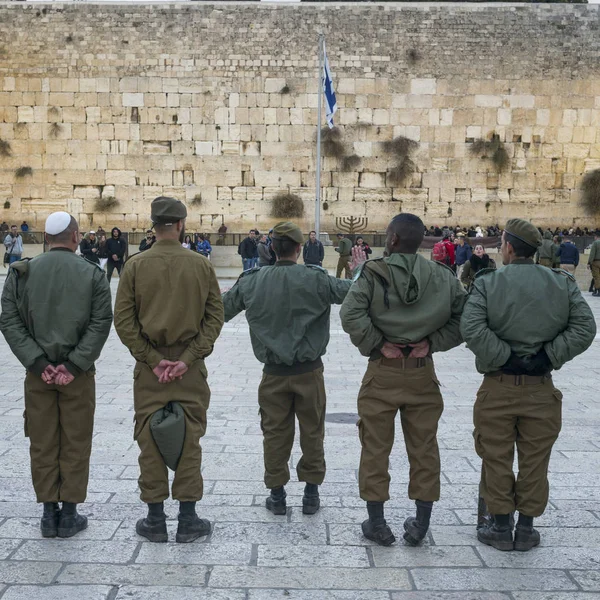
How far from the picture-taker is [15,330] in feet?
12.0

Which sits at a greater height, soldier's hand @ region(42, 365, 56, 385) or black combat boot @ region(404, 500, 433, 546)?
soldier's hand @ region(42, 365, 56, 385)

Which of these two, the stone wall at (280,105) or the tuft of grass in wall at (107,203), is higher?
the stone wall at (280,105)

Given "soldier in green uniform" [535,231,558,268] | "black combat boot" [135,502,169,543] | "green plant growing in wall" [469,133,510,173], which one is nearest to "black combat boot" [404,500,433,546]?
"black combat boot" [135,502,169,543]

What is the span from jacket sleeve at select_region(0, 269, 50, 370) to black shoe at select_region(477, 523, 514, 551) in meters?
2.11

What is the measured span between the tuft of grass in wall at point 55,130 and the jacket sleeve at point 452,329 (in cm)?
2277

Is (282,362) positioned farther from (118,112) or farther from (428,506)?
(118,112)

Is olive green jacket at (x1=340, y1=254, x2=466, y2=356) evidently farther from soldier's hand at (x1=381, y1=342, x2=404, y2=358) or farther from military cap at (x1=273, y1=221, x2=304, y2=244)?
military cap at (x1=273, y1=221, x2=304, y2=244)

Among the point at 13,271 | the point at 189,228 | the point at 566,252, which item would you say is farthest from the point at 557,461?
the point at 189,228

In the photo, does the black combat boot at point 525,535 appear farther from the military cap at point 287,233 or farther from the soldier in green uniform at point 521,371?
the military cap at point 287,233

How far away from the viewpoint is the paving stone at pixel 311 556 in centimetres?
330

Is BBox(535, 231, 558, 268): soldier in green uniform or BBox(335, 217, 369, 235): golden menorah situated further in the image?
BBox(335, 217, 369, 235): golden menorah

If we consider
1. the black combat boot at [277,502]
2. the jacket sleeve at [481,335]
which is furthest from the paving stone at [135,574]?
the jacket sleeve at [481,335]

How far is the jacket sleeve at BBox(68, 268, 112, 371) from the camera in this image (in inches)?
142

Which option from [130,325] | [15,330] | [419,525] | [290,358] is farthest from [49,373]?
[419,525]
